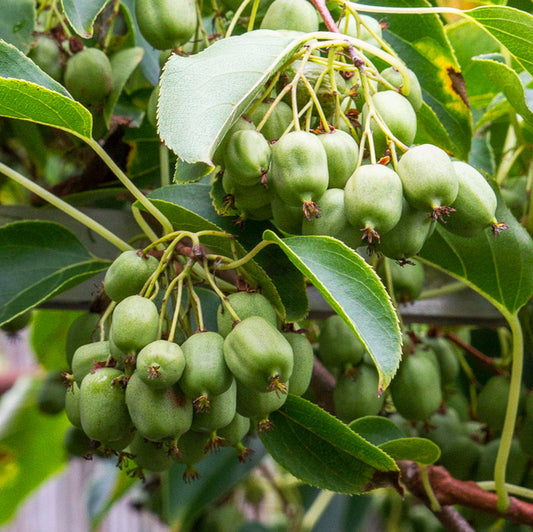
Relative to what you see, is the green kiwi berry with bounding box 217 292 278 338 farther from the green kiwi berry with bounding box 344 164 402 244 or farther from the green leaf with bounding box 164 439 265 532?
the green leaf with bounding box 164 439 265 532

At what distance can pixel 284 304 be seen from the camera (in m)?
0.64

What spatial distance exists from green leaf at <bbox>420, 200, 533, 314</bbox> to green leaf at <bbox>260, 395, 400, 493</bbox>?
0.25 meters

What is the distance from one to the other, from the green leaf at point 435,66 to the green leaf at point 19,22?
0.35 meters

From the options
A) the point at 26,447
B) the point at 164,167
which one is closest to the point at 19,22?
the point at 164,167

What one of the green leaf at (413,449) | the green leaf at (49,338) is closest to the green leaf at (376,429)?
the green leaf at (413,449)

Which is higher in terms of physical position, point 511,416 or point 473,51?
point 473,51

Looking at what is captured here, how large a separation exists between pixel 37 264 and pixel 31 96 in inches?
10.1

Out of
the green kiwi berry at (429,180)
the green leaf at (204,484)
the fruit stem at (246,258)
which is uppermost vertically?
the green kiwi berry at (429,180)

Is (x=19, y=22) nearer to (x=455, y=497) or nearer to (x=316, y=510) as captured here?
(x=455, y=497)

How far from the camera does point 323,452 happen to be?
2.17ft

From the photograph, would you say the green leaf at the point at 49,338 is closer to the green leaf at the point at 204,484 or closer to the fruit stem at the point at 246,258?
the green leaf at the point at 204,484

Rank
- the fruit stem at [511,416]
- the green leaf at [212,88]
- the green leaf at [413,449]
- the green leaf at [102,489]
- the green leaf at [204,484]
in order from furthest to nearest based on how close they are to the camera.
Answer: the green leaf at [102,489] < the green leaf at [204,484] < the fruit stem at [511,416] < the green leaf at [413,449] < the green leaf at [212,88]

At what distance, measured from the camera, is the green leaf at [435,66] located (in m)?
0.74

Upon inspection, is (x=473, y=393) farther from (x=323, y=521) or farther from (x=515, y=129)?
(x=323, y=521)
